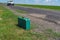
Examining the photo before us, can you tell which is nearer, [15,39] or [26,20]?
[15,39]

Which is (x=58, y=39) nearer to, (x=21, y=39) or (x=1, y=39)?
(x=21, y=39)

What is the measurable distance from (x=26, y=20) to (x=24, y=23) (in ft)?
2.40

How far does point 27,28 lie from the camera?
1872 centimetres

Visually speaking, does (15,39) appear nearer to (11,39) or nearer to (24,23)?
(11,39)

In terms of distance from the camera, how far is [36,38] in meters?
14.5

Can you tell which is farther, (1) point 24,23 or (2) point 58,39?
(1) point 24,23

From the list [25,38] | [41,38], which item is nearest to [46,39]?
[41,38]

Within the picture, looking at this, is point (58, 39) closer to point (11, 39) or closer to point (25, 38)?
point (25, 38)

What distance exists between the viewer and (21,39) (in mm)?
14094

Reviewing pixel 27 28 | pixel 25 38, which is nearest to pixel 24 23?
pixel 27 28

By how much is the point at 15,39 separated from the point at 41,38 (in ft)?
6.47

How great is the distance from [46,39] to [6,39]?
9.47 feet

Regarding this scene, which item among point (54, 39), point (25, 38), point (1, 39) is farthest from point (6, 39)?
point (54, 39)

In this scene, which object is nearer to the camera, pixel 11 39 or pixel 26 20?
pixel 11 39
